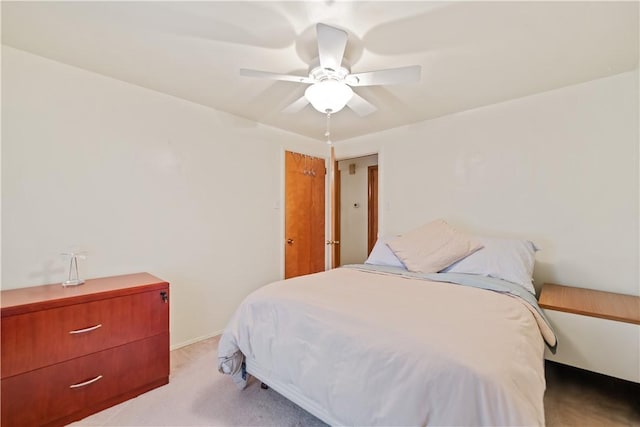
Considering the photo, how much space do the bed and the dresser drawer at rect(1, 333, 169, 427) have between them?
1.79 feet

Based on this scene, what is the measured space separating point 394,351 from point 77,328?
1832 mm

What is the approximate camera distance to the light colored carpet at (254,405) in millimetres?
1628

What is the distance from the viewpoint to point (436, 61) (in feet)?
6.30

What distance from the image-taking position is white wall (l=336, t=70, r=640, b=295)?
2.11 metres

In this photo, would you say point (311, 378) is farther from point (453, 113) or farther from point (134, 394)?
point (453, 113)

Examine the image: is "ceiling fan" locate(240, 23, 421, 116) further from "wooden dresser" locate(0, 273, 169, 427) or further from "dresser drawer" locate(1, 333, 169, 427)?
"dresser drawer" locate(1, 333, 169, 427)

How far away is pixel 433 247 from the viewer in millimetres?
2490

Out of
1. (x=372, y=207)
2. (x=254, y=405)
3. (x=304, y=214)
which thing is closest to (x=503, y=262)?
(x=254, y=405)

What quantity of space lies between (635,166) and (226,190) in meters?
3.44

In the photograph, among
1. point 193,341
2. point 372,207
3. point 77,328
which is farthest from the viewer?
point 372,207

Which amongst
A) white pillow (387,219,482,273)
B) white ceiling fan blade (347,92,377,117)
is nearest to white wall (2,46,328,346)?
white ceiling fan blade (347,92,377,117)

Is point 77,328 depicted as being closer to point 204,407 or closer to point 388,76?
point 204,407

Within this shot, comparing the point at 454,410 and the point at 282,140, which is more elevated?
the point at 282,140

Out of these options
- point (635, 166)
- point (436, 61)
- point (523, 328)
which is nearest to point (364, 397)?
point (523, 328)
